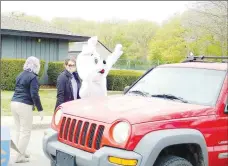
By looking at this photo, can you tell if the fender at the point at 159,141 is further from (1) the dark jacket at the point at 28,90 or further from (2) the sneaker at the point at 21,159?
(2) the sneaker at the point at 21,159

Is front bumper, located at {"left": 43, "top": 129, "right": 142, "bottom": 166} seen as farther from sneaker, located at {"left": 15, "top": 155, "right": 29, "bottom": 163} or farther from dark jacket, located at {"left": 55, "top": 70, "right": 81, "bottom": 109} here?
dark jacket, located at {"left": 55, "top": 70, "right": 81, "bottom": 109}

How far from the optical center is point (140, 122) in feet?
13.7

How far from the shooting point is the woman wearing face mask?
7102 mm

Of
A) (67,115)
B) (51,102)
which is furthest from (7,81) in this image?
(67,115)

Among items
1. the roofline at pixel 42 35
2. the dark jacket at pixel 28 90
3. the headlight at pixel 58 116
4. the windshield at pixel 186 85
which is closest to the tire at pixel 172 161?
the windshield at pixel 186 85

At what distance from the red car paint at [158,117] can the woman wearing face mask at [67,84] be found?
6.84 ft

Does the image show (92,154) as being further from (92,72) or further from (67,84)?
(92,72)

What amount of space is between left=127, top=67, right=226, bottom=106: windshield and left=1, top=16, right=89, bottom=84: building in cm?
1474

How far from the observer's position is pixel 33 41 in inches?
829

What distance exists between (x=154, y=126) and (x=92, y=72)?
12.3ft

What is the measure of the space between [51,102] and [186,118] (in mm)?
10865

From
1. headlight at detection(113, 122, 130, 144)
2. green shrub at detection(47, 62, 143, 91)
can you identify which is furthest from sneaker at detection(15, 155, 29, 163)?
green shrub at detection(47, 62, 143, 91)

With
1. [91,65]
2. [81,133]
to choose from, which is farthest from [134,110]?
[91,65]

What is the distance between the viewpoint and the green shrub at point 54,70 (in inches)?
800
